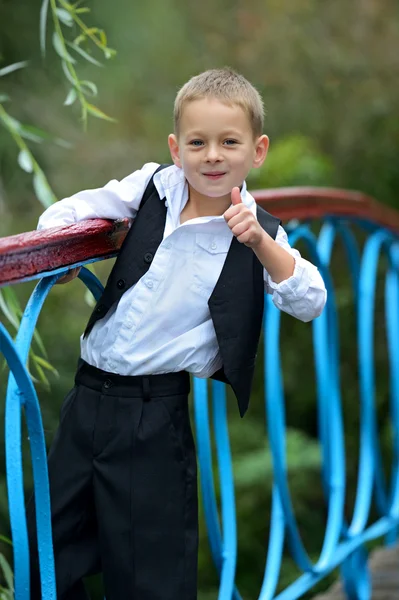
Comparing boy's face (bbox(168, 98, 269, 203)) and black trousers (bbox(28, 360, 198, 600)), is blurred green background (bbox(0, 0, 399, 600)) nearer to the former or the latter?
black trousers (bbox(28, 360, 198, 600))

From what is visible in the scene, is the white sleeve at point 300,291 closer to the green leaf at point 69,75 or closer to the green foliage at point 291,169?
the green leaf at point 69,75

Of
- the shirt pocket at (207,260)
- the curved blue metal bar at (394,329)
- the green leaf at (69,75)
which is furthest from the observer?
the curved blue metal bar at (394,329)

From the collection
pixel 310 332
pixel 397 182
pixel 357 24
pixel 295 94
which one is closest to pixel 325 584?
pixel 310 332

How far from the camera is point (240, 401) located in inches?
62.1

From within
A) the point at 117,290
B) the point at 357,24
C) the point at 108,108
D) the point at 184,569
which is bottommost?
the point at 184,569

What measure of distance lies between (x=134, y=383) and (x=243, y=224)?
0.99ft

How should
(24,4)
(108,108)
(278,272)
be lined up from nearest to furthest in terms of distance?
(278,272) → (24,4) → (108,108)

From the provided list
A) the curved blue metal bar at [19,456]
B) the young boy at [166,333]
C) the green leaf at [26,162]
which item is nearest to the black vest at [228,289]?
the young boy at [166,333]

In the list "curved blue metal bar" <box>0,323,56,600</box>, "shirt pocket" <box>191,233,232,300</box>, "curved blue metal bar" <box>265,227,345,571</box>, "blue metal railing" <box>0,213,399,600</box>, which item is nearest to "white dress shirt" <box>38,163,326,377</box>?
"shirt pocket" <box>191,233,232,300</box>

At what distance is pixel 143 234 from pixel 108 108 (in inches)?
166

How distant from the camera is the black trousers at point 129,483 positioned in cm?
154

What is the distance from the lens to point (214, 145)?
1.50m

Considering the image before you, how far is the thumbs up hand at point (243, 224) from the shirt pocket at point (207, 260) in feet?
0.33

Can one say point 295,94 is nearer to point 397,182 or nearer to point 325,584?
point 397,182
